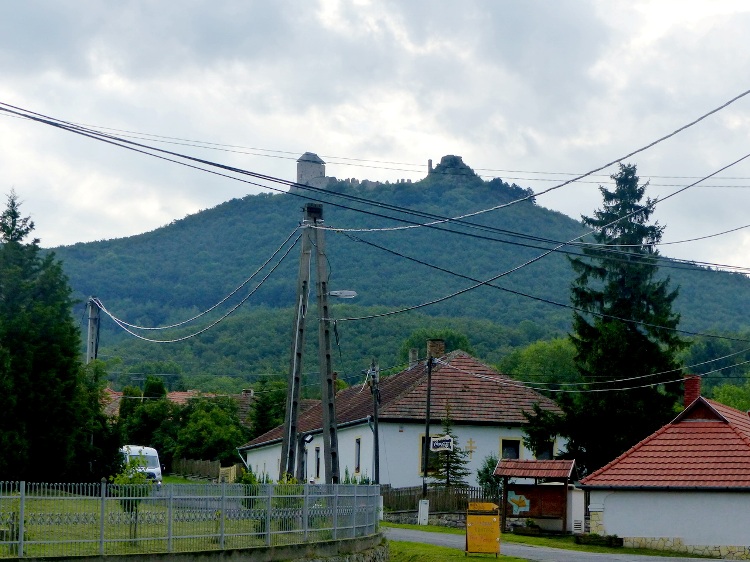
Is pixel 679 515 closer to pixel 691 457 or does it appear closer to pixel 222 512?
pixel 691 457

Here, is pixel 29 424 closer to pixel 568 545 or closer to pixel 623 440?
pixel 568 545

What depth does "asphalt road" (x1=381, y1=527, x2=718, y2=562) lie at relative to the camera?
26438 mm

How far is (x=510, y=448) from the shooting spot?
48.9m

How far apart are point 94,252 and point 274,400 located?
66375mm

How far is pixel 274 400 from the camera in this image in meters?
75.0

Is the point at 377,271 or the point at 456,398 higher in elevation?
the point at 377,271

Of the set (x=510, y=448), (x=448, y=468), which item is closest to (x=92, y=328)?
(x=448, y=468)

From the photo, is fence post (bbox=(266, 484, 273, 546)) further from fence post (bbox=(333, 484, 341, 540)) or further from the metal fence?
fence post (bbox=(333, 484, 341, 540))

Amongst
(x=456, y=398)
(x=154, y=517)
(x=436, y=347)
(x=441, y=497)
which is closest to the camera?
(x=154, y=517)

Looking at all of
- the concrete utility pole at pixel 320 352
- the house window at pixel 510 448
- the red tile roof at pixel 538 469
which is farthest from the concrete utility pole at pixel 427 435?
the concrete utility pole at pixel 320 352

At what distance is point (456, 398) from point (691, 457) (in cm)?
1756

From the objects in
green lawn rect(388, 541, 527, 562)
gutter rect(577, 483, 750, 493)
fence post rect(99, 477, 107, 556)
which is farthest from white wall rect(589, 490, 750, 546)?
fence post rect(99, 477, 107, 556)

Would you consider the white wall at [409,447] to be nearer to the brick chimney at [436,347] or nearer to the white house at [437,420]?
the white house at [437,420]

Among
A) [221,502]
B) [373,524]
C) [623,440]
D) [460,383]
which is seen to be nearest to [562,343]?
[460,383]
